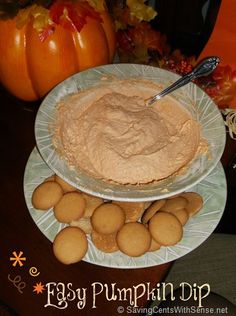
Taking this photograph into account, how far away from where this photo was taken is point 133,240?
2.00 feet

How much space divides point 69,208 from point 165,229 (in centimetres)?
15

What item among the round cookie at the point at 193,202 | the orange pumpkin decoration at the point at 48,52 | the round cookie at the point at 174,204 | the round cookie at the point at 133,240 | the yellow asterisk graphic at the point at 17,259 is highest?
the orange pumpkin decoration at the point at 48,52

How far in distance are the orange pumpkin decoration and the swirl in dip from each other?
9 cm

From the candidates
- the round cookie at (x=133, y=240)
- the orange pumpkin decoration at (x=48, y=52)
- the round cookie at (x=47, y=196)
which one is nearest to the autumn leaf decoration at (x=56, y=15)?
the orange pumpkin decoration at (x=48, y=52)

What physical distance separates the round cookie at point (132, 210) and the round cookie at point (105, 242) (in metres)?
0.04

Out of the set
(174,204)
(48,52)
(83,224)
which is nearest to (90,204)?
(83,224)

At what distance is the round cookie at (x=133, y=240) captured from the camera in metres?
0.61

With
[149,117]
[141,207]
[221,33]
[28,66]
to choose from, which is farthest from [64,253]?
[221,33]

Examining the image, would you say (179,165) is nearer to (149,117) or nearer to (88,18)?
(149,117)

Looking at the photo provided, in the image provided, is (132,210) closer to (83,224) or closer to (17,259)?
(83,224)

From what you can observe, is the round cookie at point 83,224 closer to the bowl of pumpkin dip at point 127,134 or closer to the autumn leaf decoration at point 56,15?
the bowl of pumpkin dip at point 127,134

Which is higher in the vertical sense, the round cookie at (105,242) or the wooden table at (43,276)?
the round cookie at (105,242)

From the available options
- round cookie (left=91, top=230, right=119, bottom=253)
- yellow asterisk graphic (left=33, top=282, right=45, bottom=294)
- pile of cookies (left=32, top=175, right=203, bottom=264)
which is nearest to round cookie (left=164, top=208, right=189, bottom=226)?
pile of cookies (left=32, top=175, right=203, bottom=264)

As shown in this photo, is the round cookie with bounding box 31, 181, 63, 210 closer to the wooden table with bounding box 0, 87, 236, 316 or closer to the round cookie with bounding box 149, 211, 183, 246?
the wooden table with bounding box 0, 87, 236, 316
